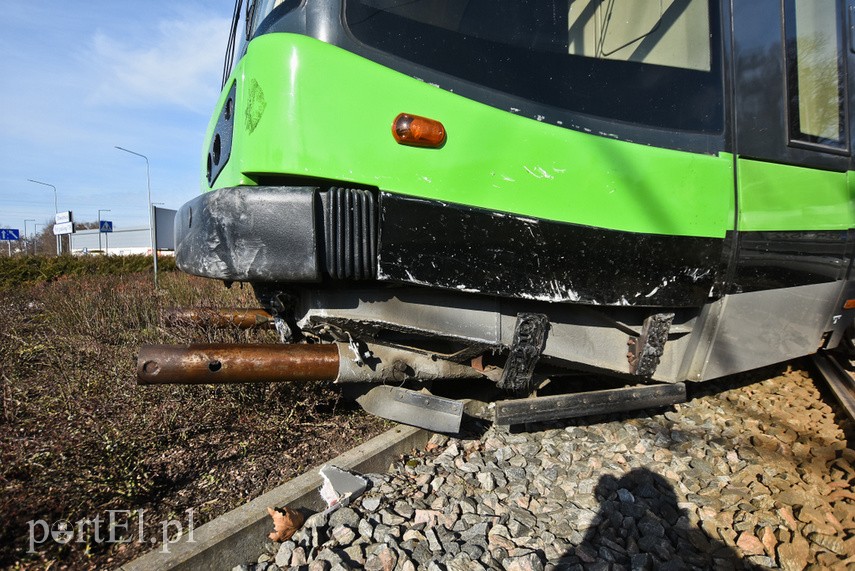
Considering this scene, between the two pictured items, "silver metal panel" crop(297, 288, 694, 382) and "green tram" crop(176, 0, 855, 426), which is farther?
"silver metal panel" crop(297, 288, 694, 382)

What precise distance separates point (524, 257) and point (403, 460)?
4.58 feet

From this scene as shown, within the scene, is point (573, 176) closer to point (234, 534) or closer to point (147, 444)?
point (234, 534)

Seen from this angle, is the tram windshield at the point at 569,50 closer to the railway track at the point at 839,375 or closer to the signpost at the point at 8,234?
the railway track at the point at 839,375

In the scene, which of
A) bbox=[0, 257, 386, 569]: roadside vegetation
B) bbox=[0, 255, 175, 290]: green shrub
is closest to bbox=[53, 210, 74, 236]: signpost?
bbox=[0, 255, 175, 290]: green shrub

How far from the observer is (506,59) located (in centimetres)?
237

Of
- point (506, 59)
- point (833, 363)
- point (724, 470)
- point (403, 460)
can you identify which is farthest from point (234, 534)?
point (833, 363)

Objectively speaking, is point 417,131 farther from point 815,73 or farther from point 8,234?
point 8,234

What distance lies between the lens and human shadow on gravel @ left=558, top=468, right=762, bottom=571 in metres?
2.24

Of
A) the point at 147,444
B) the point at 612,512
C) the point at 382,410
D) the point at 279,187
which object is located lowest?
the point at 612,512

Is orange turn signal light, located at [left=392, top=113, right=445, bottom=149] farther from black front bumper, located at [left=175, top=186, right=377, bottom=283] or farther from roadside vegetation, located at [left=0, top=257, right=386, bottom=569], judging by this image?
roadside vegetation, located at [left=0, top=257, right=386, bottom=569]

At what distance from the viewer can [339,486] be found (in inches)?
100

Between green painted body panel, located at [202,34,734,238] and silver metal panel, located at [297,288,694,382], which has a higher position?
green painted body panel, located at [202,34,734,238]

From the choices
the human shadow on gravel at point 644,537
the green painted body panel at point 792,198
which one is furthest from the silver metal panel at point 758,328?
the human shadow on gravel at point 644,537

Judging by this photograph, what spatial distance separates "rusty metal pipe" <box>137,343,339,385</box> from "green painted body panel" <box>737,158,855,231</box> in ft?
7.52
